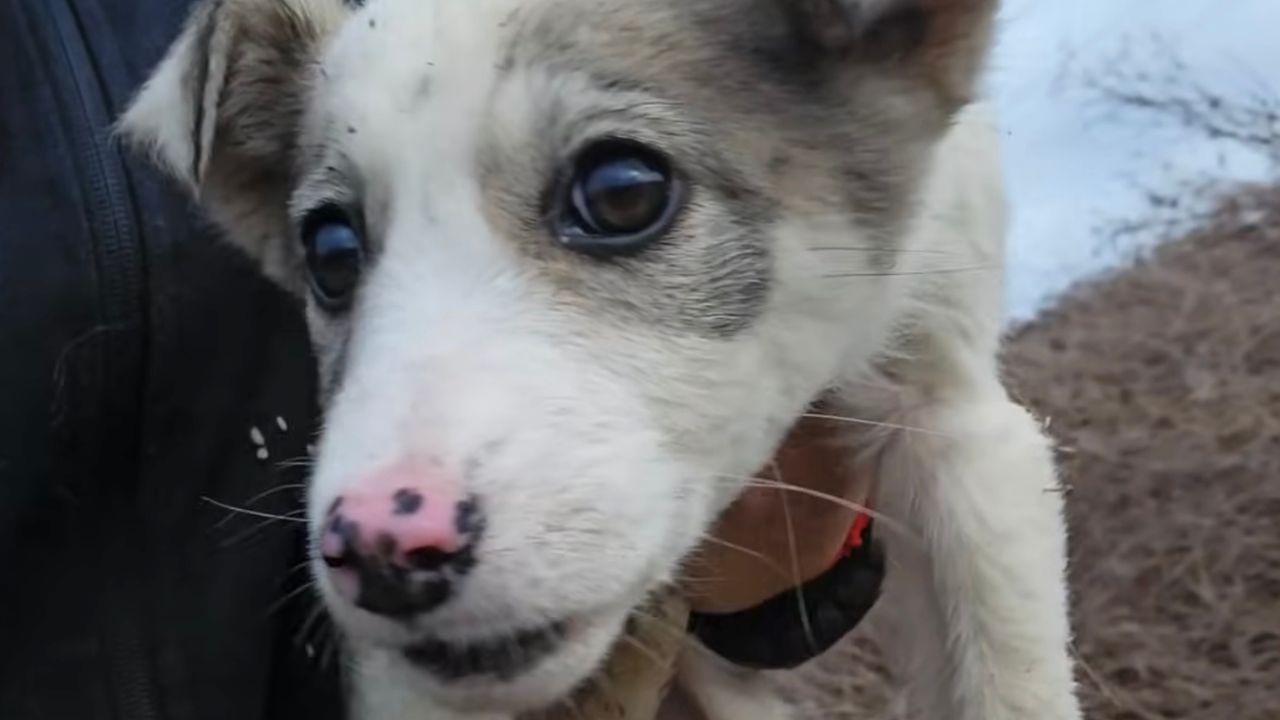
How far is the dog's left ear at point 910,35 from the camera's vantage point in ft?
4.96

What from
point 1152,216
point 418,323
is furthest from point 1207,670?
point 418,323

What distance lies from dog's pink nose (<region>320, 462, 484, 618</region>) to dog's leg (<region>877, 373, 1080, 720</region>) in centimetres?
80

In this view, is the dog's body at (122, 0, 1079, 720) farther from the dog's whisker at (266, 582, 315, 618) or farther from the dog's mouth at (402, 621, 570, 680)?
the dog's whisker at (266, 582, 315, 618)

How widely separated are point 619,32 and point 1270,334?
6.41 feet

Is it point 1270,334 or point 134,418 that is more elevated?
point 134,418

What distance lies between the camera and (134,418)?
1.71 metres

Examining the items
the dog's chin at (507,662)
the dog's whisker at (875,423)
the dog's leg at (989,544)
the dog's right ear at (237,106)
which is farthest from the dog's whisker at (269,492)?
the dog's leg at (989,544)

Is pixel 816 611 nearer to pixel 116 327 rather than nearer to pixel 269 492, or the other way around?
pixel 269 492

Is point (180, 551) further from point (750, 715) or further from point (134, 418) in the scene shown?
point (750, 715)

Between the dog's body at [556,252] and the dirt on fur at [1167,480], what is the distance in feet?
3.46

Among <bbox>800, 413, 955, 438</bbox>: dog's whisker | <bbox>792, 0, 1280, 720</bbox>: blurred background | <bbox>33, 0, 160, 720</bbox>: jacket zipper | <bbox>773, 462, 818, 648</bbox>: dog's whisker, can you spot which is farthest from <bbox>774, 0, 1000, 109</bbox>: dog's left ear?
<bbox>33, 0, 160, 720</bbox>: jacket zipper

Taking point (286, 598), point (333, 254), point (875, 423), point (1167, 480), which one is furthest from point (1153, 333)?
point (333, 254)

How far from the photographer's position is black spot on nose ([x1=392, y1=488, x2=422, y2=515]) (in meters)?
1.16

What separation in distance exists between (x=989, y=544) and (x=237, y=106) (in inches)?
34.1
